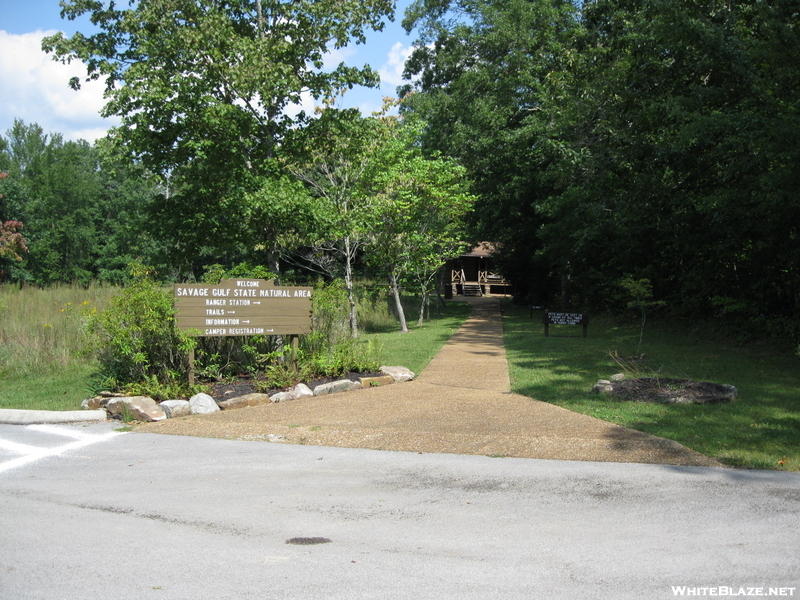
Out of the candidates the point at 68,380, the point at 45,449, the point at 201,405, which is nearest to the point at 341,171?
the point at 68,380

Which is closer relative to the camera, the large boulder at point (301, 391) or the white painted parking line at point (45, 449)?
the white painted parking line at point (45, 449)

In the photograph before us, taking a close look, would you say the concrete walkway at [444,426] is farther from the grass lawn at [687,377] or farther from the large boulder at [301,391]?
the grass lawn at [687,377]

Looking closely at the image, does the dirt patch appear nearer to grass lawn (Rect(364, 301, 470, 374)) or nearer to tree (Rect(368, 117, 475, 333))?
grass lawn (Rect(364, 301, 470, 374))

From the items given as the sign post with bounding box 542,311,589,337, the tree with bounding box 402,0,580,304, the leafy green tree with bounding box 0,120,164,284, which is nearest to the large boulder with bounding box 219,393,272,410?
the sign post with bounding box 542,311,589,337

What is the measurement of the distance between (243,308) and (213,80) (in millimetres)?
3926

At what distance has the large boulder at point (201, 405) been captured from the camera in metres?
9.52

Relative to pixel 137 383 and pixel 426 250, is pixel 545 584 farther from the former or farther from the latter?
pixel 426 250

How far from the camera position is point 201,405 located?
31.3 ft

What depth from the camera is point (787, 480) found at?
595 cm

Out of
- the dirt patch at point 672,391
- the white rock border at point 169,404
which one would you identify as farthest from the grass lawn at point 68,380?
the dirt patch at point 672,391

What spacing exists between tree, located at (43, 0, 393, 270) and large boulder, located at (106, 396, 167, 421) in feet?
12.5

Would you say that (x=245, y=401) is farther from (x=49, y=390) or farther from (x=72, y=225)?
(x=72, y=225)

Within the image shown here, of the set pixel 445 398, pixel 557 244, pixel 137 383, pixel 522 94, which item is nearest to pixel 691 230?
pixel 557 244

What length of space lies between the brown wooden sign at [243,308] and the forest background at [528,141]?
53.4 inches
